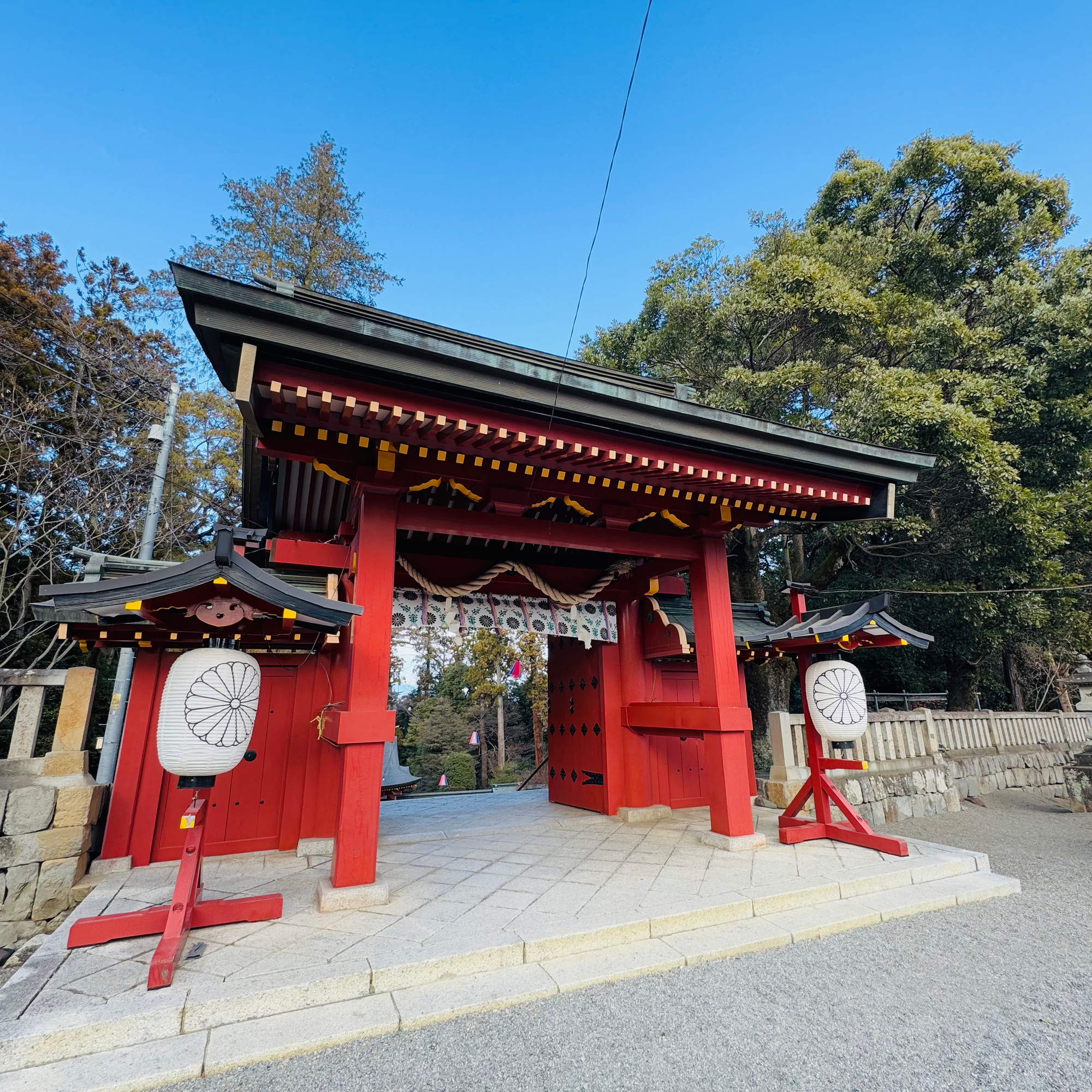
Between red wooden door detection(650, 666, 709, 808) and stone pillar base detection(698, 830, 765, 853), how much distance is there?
55.7 inches

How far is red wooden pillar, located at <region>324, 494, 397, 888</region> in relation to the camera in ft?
11.1

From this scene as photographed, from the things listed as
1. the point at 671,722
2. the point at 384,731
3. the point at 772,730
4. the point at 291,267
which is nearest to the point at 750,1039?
the point at 384,731

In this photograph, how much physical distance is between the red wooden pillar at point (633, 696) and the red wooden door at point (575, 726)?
0.25m

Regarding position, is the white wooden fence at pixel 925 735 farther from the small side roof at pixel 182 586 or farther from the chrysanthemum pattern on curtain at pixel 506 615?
the small side roof at pixel 182 586

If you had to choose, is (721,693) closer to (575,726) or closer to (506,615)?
(506,615)

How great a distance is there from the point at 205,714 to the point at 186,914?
0.98 m

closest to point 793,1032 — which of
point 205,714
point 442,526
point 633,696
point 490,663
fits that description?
point 205,714

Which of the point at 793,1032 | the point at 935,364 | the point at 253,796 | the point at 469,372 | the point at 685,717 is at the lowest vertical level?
the point at 793,1032

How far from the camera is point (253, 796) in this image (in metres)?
4.83

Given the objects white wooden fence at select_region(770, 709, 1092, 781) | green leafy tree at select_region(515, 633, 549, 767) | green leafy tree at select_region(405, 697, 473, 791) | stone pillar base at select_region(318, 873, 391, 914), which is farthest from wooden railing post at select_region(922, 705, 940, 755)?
green leafy tree at select_region(405, 697, 473, 791)

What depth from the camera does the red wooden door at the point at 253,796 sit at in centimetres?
459

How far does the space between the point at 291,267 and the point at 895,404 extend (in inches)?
524

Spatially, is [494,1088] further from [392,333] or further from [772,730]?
[772,730]

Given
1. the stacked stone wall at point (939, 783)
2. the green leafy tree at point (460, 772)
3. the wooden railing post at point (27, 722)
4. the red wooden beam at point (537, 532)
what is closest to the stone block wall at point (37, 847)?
the wooden railing post at point (27, 722)
